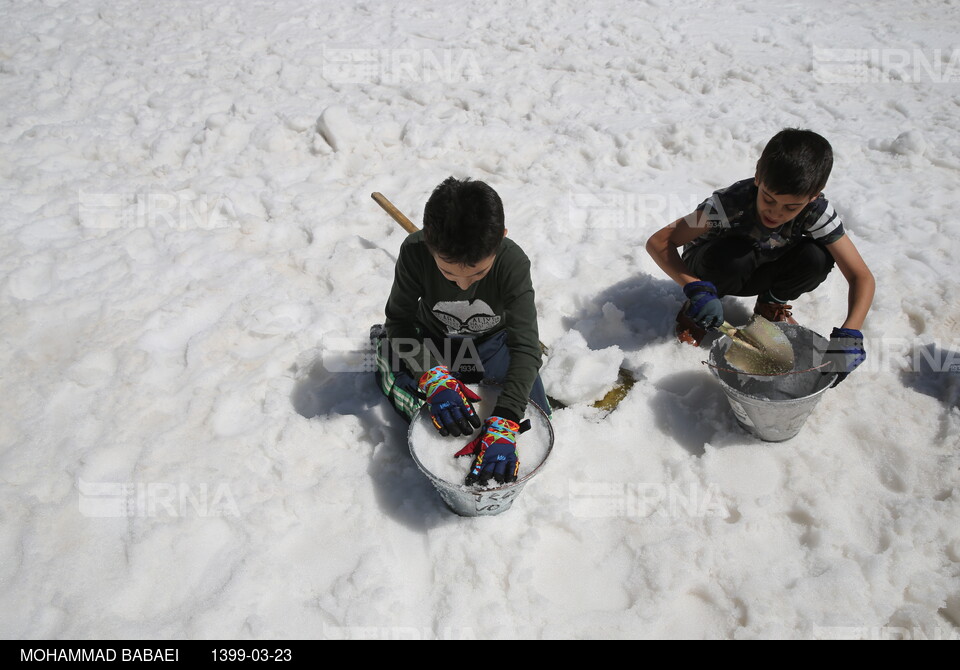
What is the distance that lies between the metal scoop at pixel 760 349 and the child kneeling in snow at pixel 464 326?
710 mm

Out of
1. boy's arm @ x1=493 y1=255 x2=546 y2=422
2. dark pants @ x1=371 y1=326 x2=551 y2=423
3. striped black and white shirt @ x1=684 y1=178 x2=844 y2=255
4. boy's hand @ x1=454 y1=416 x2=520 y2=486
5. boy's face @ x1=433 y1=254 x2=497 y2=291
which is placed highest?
boy's face @ x1=433 y1=254 x2=497 y2=291

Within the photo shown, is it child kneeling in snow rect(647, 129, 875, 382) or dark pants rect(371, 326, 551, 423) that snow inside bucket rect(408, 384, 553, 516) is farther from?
child kneeling in snow rect(647, 129, 875, 382)

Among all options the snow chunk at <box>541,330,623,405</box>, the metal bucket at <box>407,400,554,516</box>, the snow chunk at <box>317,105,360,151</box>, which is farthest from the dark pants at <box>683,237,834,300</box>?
the snow chunk at <box>317,105,360,151</box>

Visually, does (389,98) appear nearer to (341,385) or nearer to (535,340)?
(341,385)

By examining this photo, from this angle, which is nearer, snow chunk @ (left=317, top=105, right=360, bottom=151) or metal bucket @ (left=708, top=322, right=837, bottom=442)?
metal bucket @ (left=708, top=322, right=837, bottom=442)

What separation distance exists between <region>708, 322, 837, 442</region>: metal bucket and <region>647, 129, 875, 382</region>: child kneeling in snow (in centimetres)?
12

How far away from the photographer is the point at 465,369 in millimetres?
2217

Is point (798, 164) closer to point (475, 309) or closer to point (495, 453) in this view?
point (475, 309)

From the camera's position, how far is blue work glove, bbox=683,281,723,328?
212 centimetres

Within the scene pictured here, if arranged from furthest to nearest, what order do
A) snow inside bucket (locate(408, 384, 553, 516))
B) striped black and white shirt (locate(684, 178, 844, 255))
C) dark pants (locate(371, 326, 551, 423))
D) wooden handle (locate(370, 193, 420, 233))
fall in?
wooden handle (locate(370, 193, 420, 233)) < striped black and white shirt (locate(684, 178, 844, 255)) < dark pants (locate(371, 326, 551, 423)) < snow inside bucket (locate(408, 384, 553, 516))

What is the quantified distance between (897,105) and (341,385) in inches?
161

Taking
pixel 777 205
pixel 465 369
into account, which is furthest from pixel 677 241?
pixel 465 369

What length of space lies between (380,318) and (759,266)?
1651 millimetres

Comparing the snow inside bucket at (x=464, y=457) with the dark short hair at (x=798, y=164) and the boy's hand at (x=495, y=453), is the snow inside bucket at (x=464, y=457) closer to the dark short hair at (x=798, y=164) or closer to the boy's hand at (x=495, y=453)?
the boy's hand at (x=495, y=453)
